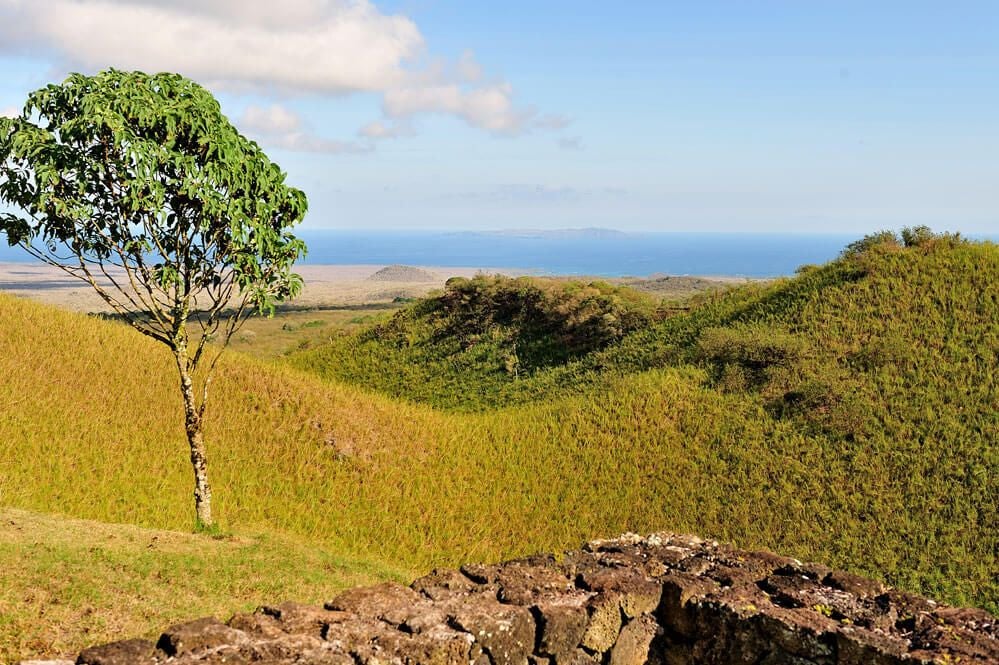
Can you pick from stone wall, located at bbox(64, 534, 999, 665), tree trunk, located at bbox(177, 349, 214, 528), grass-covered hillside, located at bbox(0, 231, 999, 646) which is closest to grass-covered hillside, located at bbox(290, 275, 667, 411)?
grass-covered hillside, located at bbox(0, 231, 999, 646)

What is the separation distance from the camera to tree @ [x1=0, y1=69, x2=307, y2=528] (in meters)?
12.0

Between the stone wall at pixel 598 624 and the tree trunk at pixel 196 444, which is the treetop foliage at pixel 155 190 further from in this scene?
the stone wall at pixel 598 624

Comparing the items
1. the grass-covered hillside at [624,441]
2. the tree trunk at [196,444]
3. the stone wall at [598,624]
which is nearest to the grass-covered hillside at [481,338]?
the grass-covered hillside at [624,441]

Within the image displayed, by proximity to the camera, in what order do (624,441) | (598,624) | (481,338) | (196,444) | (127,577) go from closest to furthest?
(598,624) < (127,577) < (196,444) < (624,441) < (481,338)

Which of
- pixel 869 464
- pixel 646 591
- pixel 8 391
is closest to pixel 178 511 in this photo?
pixel 8 391

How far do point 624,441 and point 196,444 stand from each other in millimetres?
14339

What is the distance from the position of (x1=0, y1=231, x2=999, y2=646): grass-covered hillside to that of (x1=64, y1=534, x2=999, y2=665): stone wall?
6.25 metres

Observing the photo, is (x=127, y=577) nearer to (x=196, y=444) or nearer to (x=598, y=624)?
(x=196, y=444)

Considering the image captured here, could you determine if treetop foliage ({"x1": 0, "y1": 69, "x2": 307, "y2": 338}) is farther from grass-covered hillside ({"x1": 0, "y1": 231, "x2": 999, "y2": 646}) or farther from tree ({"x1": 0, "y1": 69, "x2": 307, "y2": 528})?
grass-covered hillside ({"x1": 0, "y1": 231, "x2": 999, "y2": 646})

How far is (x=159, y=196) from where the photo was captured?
40.1ft

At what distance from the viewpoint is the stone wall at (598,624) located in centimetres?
682

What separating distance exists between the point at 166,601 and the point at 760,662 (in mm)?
8532

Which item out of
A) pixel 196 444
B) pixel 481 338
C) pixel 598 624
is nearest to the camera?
pixel 598 624

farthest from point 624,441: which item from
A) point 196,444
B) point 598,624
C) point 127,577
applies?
point 127,577
